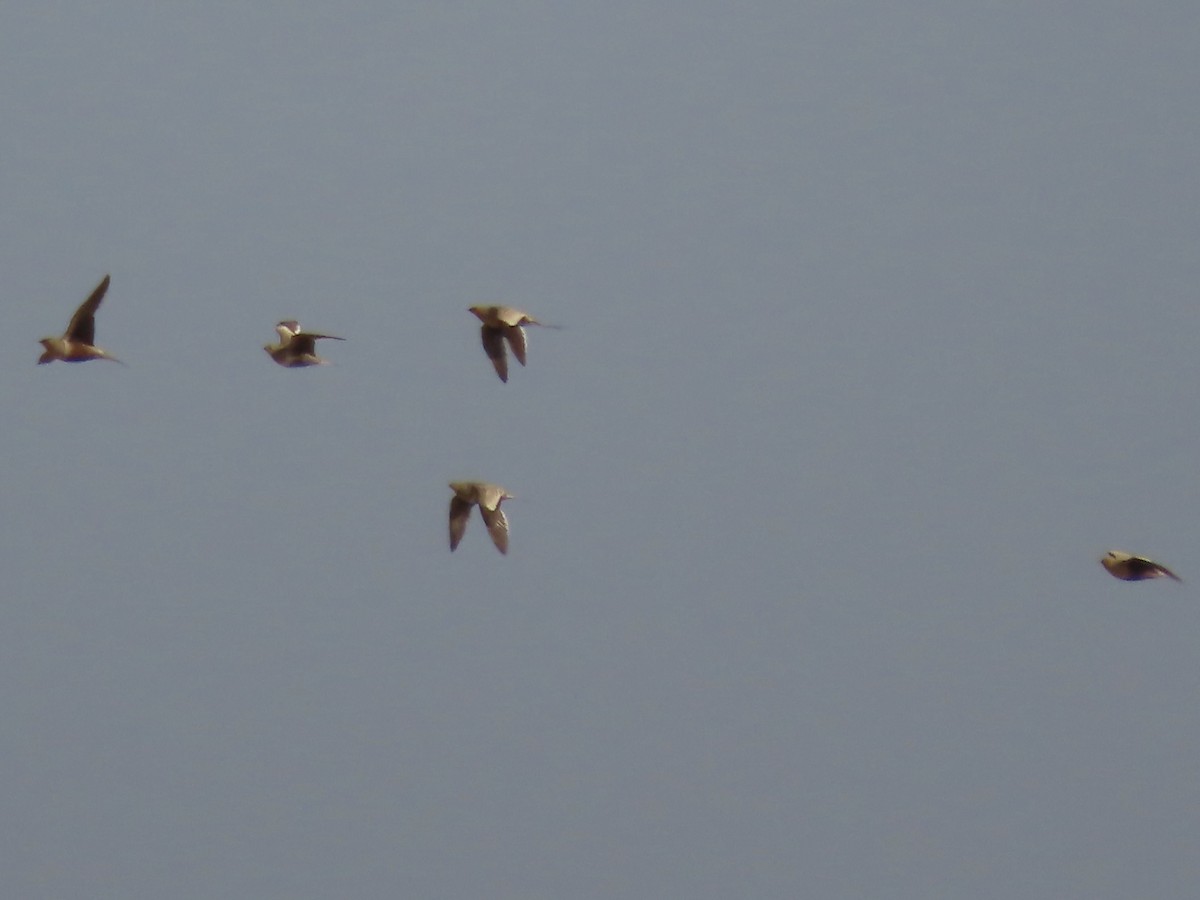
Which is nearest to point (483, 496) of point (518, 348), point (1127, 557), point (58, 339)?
point (518, 348)

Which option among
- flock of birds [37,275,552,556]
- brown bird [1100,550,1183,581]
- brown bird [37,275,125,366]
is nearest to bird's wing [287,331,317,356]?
flock of birds [37,275,552,556]

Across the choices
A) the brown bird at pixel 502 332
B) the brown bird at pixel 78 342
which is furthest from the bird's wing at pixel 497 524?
the brown bird at pixel 78 342

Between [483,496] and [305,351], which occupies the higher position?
[305,351]

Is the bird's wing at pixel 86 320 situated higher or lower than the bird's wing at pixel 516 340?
lower

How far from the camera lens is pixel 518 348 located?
1084 centimetres

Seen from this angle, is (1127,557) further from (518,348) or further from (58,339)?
(58,339)

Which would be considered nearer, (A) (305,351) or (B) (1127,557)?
(B) (1127,557)

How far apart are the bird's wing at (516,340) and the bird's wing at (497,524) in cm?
104

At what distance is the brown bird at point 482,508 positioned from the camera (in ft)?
36.3

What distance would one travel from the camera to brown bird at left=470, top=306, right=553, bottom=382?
10.8 metres

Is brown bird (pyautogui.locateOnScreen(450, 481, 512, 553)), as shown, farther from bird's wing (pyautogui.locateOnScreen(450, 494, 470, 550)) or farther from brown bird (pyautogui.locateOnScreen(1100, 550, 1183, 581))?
brown bird (pyautogui.locateOnScreen(1100, 550, 1183, 581))

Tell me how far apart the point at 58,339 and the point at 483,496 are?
2967 mm

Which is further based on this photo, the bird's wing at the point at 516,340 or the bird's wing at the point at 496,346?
the bird's wing at the point at 496,346

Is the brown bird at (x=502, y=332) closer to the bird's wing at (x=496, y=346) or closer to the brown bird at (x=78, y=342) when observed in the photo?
the bird's wing at (x=496, y=346)
